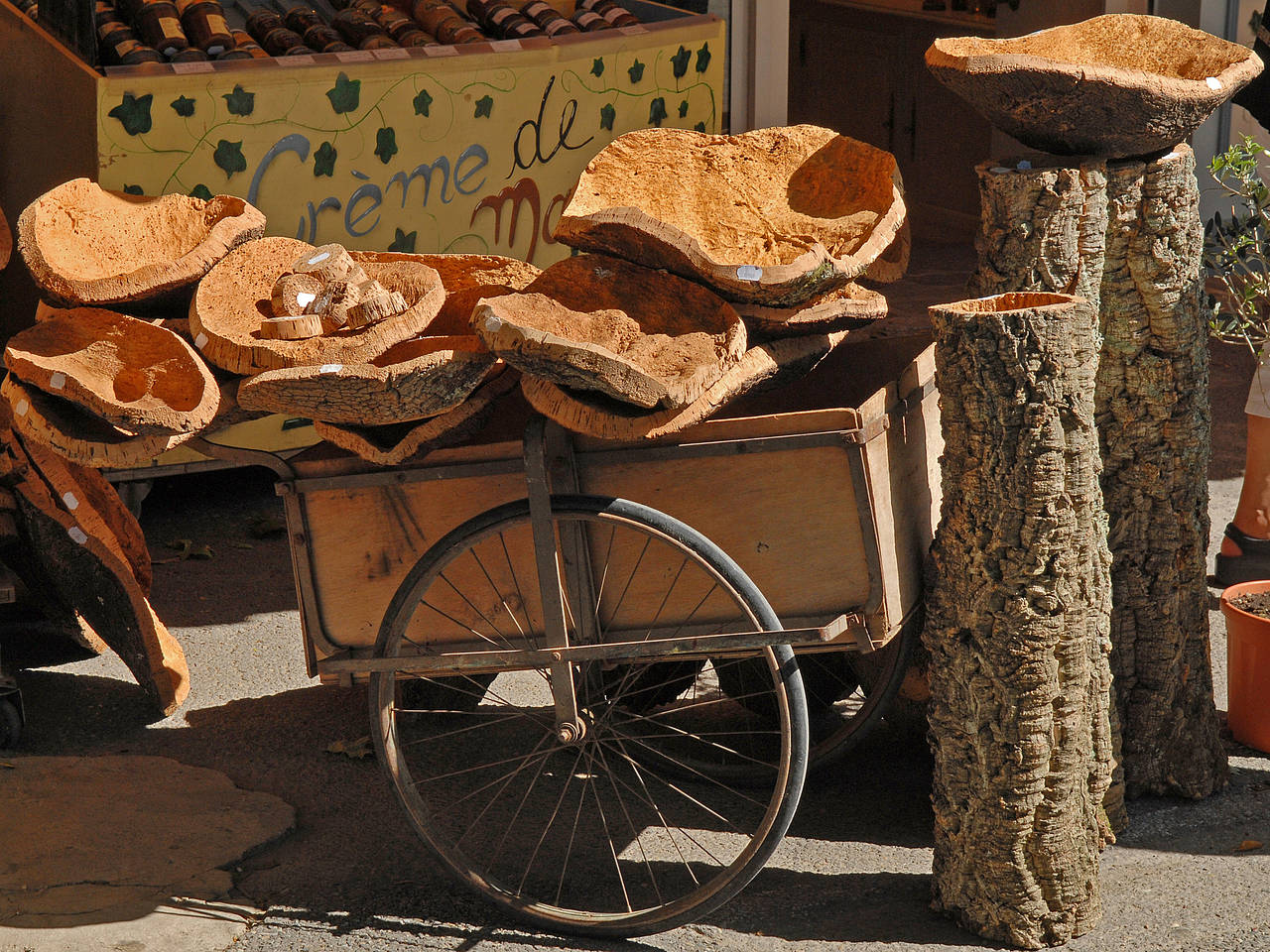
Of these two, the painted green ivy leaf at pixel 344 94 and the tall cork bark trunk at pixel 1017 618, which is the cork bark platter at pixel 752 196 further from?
the painted green ivy leaf at pixel 344 94

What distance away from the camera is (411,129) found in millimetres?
5371

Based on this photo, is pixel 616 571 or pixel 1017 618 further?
pixel 616 571

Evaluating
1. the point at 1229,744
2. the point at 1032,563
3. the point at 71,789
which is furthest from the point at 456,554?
the point at 1229,744

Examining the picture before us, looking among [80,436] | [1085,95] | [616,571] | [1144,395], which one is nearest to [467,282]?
[616,571]

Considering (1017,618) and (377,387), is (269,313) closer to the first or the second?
(377,387)

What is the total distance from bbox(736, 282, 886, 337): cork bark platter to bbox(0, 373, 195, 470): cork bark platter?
3.79ft

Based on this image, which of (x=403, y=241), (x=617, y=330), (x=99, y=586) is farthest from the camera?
(x=403, y=241)

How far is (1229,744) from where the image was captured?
3.81 m

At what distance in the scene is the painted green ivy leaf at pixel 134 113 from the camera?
4.77m

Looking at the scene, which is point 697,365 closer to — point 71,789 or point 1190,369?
point 1190,369

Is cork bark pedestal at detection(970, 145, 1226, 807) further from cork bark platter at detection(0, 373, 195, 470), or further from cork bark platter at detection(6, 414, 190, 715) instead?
cork bark platter at detection(6, 414, 190, 715)

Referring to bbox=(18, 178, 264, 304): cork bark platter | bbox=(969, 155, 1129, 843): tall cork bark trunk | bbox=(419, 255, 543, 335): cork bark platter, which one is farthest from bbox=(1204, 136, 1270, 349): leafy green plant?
bbox=(18, 178, 264, 304): cork bark platter

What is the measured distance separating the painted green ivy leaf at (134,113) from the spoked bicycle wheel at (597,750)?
2510 millimetres

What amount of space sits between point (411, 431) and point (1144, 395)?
1684 mm
